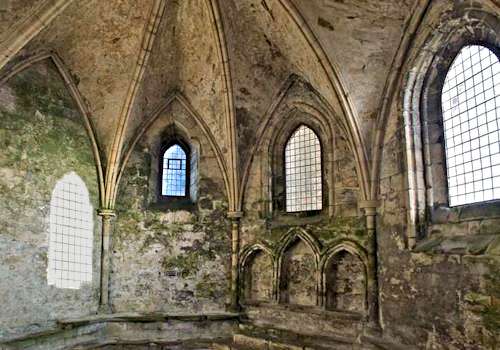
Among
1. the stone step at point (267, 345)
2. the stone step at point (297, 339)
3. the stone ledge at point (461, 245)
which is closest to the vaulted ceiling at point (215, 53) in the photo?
the stone ledge at point (461, 245)

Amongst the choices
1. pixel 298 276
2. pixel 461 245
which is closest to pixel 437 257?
pixel 461 245

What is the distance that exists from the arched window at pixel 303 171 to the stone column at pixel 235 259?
1259 mm

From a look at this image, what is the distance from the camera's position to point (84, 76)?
945 centimetres

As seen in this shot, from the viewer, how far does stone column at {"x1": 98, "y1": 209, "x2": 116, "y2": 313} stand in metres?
9.59

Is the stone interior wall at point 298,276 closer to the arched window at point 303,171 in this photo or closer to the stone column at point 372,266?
the arched window at point 303,171

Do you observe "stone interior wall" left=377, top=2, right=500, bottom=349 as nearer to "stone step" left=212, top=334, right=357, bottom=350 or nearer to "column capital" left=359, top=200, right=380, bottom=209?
"column capital" left=359, top=200, right=380, bottom=209

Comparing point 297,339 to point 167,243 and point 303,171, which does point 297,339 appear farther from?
point 167,243

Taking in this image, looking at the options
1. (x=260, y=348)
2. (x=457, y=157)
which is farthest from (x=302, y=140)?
(x=260, y=348)

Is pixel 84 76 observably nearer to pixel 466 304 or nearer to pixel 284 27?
pixel 284 27

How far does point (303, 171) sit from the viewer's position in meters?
9.96

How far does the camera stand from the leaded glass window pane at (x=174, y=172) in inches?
436

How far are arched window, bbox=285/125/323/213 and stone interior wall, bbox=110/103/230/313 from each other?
164cm

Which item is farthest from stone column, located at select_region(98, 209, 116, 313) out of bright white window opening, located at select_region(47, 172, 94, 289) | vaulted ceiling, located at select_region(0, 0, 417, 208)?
vaulted ceiling, located at select_region(0, 0, 417, 208)

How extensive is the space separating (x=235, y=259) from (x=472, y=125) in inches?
228
